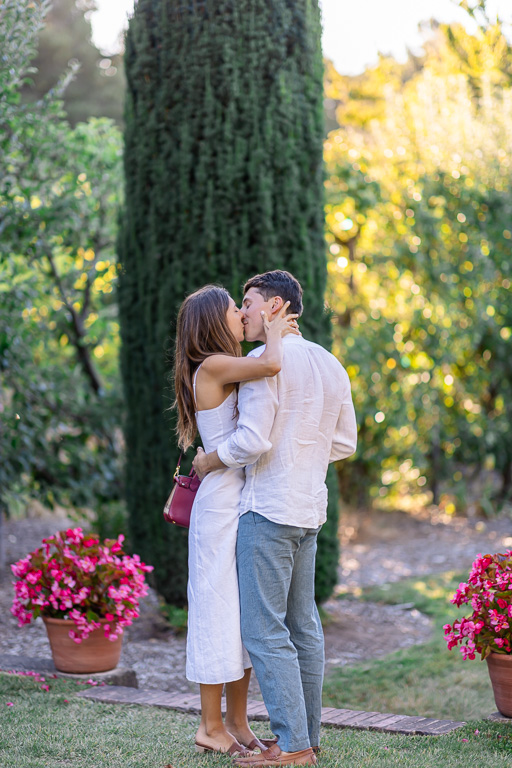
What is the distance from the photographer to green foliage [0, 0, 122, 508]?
19.8 ft

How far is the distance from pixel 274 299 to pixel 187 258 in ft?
8.15

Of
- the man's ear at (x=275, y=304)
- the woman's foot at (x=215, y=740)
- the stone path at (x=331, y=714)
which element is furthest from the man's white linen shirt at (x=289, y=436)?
the stone path at (x=331, y=714)

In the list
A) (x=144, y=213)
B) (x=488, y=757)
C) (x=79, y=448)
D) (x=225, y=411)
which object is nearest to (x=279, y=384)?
(x=225, y=411)

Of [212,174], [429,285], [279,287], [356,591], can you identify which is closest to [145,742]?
[279,287]

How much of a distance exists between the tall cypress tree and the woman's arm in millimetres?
2300

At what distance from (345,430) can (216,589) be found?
27.7 inches

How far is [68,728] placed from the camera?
2.97 metres

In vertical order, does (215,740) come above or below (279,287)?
below

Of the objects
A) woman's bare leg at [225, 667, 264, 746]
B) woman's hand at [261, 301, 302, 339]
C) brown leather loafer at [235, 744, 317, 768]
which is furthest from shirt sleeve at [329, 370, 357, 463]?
brown leather loafer at [235, 744, 317, 768]

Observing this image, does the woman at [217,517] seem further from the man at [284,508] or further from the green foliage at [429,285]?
the green foliage at [429,285]

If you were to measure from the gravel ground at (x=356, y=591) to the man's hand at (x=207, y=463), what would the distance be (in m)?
2.03

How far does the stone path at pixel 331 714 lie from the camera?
3121 mm

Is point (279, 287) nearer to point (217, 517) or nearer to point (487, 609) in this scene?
point (217, 517)

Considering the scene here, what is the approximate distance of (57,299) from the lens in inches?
289
